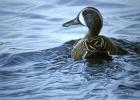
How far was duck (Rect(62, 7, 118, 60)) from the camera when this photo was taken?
12.6 metres

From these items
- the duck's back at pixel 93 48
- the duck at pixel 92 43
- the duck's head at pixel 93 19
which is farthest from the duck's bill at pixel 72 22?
the duck's back at pixel 93 48

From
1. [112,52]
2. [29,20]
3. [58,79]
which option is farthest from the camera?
[29,20]

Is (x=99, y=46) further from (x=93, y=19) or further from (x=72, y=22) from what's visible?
(x=72, y=22)

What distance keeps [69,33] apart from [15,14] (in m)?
2.30

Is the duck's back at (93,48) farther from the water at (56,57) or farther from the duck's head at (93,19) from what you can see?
the duck's head at (93,19)

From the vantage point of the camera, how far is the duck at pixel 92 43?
12.6 meters

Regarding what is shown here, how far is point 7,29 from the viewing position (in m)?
16.0

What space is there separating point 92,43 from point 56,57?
97 cm

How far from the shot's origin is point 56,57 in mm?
13320

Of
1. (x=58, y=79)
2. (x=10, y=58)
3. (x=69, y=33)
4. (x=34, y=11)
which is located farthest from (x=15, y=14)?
(x=58, y=79)

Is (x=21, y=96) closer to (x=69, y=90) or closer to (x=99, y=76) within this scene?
(x=69, y=90)

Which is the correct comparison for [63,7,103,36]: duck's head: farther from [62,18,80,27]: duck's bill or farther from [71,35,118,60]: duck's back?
[71,35,118,60]: duck's back

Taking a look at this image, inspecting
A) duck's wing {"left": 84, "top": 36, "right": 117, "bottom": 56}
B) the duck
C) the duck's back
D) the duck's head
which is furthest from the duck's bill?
duck's wing {"left": 84, "top": 36, "right": 117, "bottom": 56}

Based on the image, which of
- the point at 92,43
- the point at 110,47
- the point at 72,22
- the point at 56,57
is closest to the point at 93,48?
the point at 92,43
